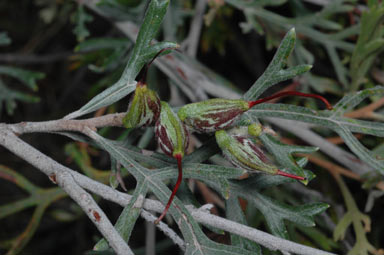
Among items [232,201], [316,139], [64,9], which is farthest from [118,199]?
[64,9]

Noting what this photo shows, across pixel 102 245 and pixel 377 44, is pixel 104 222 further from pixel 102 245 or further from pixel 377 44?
pixel 377 44

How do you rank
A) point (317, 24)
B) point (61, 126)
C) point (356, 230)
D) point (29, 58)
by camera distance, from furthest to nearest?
1. point (29, 58)
2. point (317, 24)
3. point (356, 230)
4. point (61, 126)

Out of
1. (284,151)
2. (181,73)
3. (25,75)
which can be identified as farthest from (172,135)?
(25,75)

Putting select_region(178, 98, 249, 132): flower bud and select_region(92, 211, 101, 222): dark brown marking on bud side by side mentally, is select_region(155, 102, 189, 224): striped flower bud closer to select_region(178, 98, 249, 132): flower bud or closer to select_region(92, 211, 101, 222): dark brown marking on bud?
select_region(178, 98, 249, 132): flower bud

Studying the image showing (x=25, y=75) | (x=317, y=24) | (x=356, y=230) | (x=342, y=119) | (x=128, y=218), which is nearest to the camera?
(x=128, y=218)

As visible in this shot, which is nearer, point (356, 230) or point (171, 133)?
point (171, 133)

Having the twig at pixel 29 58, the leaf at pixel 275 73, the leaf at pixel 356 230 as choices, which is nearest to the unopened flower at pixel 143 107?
the leaf at pixel 275 73

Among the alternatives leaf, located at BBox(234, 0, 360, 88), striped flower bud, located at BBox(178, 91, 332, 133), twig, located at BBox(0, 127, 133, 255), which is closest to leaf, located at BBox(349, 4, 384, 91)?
leaf, located at BBox(234, 0, 360, 88)

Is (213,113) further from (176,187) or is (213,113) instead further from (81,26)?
(81,26)
